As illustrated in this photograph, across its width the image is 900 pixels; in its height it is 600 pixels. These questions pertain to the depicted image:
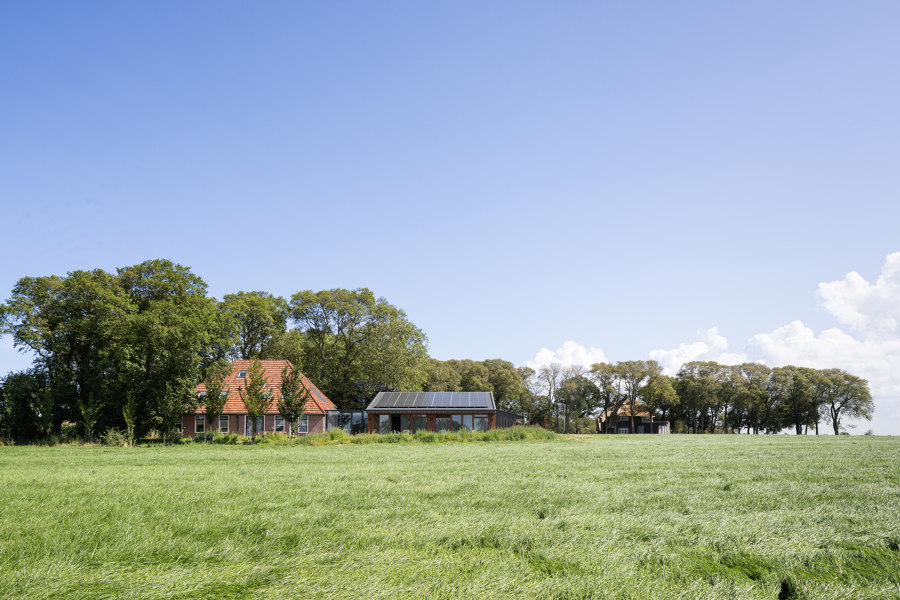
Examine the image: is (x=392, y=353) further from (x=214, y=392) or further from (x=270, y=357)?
(x=214, y=392)

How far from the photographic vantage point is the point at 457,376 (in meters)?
69.8

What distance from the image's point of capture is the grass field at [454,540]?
12.5 feet

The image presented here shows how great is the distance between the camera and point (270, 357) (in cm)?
5097

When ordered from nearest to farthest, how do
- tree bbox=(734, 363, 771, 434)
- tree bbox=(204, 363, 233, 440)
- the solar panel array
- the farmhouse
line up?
tree bbox=(204, 363, 233, 440) < the farmhouse < the solar panel array < tree bbox=(734, 363, 771, 434)

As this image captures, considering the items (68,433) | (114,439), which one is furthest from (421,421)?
(68,433)

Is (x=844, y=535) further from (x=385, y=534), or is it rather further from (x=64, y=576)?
(x=64, y=576)

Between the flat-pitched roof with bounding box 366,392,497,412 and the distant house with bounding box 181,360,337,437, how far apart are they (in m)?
4.50

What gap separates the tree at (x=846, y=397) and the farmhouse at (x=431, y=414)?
51.8m

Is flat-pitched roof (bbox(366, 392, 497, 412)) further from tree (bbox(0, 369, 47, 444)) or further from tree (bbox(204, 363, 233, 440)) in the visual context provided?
tree (bbox(0, 369, 47, 444))

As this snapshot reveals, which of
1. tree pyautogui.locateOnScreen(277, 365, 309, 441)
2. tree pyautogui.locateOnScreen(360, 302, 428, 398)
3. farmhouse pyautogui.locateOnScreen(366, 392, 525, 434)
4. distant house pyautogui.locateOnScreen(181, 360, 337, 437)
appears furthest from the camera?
tree pyautogui.locateOnScreen(360, 302, 428, 398)

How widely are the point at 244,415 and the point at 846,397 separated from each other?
72.4 m

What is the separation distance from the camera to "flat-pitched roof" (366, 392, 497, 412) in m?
43.3

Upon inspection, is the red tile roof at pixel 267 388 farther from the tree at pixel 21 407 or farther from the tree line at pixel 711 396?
the tree line at pixel 711 396

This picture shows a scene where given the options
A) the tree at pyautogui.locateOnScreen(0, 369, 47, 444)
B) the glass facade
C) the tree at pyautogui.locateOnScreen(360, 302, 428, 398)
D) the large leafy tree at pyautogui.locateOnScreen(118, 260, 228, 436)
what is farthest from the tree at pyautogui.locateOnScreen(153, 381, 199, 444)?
the tree at pyautogui.locateOnScreen(360, 302, 428, 398)
